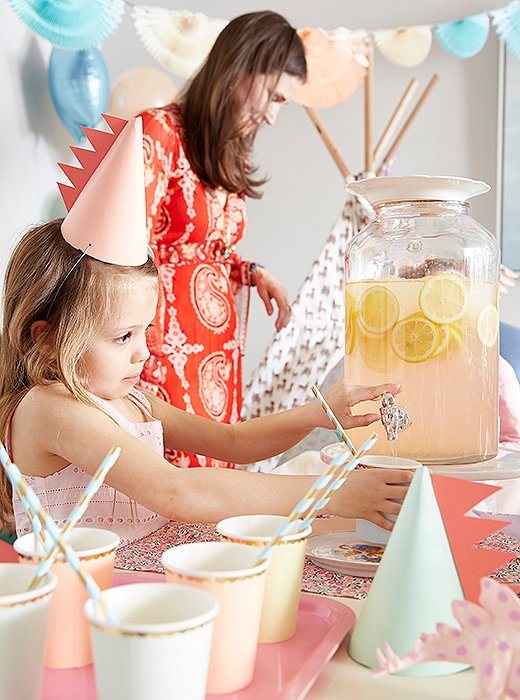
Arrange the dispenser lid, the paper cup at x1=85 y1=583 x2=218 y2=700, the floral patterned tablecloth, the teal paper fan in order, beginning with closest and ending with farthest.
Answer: the paper cup at x1=85 y1=583 x2=218 y2=700 → the floral patterned tablecloth → the dispenser lid → the teal paper fan

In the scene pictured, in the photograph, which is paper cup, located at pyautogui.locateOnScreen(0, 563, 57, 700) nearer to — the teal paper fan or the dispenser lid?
the dispenser lid

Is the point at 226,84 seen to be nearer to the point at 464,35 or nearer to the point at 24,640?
the point at 24,640

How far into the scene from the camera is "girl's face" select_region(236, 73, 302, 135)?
165cm

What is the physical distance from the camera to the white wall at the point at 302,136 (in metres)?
2.82

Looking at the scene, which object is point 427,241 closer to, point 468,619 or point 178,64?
point 468,619

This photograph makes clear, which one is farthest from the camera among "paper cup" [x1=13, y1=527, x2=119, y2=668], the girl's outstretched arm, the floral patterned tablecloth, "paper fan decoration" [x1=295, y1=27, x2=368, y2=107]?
"paper fan decoration" [x1=295, y1=27, x2=368, y2=107]

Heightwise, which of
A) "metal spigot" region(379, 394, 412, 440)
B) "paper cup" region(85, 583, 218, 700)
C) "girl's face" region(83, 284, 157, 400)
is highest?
"girl's face" region(83, 284, 157, 400)

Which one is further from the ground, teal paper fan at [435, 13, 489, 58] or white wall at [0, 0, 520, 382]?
teal paper fan at [435, 13, 489, 58]

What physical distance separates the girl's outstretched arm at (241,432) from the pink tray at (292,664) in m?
0.49

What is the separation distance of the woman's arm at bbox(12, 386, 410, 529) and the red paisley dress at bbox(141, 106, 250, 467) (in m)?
0.62

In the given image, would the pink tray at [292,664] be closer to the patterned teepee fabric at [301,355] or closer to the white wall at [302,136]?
the patterned teepee fabric at [301,355]

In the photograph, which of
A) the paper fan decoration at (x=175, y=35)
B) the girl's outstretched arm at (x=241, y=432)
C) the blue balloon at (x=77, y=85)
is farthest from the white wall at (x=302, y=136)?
the girl's outstretched arm at (x=241, y=432)

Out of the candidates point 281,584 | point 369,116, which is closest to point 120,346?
point 281,584

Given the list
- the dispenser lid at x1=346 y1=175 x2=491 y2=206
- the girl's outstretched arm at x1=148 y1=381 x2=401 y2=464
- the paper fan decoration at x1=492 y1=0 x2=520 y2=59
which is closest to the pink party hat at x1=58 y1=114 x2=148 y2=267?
the dispenser lid at x1=346 y1=175 x2=491 y2=206
